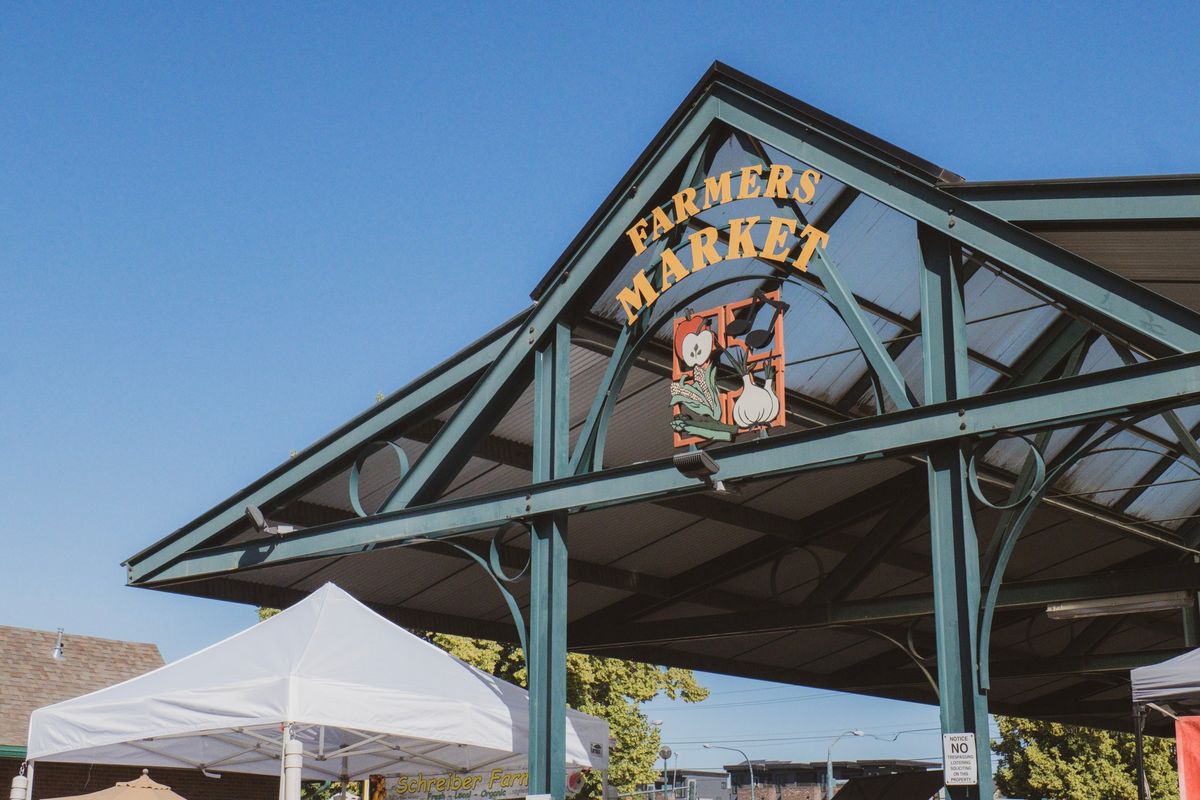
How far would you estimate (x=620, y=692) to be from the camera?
33.2 meters

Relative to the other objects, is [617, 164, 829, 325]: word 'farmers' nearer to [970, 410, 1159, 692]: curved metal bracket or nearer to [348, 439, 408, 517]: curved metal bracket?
[970, 410, 1159, 692]: curved metal bracket

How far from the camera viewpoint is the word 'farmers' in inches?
361

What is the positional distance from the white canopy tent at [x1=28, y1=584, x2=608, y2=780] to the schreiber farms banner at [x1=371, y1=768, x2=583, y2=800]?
954mm

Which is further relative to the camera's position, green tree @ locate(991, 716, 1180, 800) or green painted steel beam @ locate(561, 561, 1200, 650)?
green tree @ locate(991, 716, 1180, 800)

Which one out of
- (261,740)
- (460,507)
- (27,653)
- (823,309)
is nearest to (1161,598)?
(823,309)

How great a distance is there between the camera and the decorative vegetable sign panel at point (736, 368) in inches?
358

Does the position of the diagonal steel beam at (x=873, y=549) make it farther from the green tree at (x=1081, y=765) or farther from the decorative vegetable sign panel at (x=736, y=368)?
the green tree at (x=1081, y=765)

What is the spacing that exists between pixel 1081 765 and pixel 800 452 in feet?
96.3

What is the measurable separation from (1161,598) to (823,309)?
433 centimetres

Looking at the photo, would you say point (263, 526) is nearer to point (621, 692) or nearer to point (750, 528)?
point (750, 528)

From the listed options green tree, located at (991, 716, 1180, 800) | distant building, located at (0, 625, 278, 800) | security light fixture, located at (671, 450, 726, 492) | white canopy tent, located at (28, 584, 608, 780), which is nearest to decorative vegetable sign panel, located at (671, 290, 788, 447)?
security light fixture, located at (671, 450, 726, 492)

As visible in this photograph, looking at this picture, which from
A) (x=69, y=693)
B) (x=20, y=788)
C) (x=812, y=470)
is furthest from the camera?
(x=69, y=693)

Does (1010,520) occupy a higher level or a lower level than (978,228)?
lower

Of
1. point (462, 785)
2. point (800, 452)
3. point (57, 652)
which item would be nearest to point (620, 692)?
point (57, 652)
